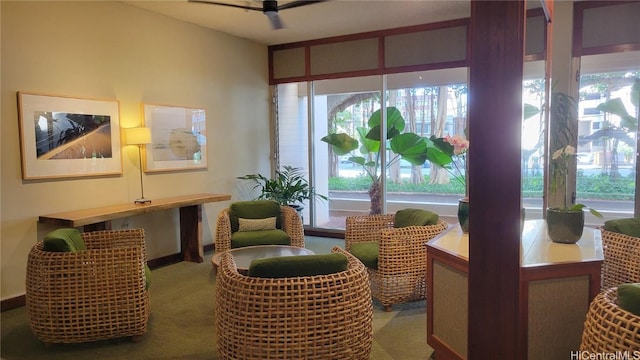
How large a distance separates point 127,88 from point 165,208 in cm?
144

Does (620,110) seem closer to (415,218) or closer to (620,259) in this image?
(620,259)

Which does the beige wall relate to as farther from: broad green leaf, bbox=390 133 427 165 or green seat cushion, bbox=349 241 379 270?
green seat cushion, bbox=349 241 379 270

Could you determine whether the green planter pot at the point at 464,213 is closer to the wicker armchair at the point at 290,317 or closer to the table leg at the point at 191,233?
the wicker armchair at the point at 290,317

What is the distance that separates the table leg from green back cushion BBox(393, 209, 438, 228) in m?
2.50

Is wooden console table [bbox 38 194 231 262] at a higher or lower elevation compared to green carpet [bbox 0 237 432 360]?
higher

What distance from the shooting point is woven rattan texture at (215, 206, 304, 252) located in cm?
466

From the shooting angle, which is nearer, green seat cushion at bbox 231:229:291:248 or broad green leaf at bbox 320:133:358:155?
green seat cushion at bbox 231:229:291:248

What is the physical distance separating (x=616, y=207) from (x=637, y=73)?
5.11 ft

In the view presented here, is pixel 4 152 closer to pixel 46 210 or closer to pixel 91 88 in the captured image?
pixel 46 210

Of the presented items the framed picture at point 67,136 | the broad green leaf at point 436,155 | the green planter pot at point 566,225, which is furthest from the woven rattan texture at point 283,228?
the green planter pot at point 566,225

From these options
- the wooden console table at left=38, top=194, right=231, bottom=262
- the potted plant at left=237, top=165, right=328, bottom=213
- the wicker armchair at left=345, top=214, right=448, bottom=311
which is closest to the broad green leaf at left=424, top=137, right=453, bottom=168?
the potted plant at left=237, top=165, right=328, bottom=213

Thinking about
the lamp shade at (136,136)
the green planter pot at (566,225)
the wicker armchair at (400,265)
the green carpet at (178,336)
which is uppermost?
the lamp shade at (136,136)

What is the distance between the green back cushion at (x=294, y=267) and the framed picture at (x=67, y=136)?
2790 millimetres

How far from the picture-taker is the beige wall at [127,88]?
12.6ft
